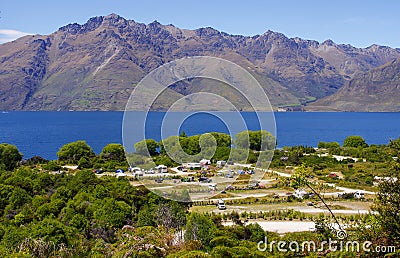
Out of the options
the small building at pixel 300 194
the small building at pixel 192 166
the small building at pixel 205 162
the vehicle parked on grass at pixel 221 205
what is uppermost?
the small building at pixel 205 162

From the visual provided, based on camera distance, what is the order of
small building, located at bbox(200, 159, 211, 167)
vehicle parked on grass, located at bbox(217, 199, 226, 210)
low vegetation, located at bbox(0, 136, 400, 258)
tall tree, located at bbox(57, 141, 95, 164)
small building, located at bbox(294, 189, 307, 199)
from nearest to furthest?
low vegetation, located at bbox(0, 136, 400, 258), vehicle parked on grass, located at bbox(217, 199, 226, 210), small building, located at bbox(294, 189, 307, 199), small building, located at bbox(200, 159, 211, 167), tall tree, located at bbox(57, 141, 95, 164)

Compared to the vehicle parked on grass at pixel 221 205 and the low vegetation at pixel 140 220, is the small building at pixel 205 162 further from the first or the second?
the vehicle parked on grass at pixel 221 205

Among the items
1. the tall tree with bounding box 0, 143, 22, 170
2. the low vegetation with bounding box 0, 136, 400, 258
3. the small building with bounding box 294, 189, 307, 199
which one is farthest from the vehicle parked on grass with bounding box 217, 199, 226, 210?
the tall tree with bounding box 0, 143, 22, 170

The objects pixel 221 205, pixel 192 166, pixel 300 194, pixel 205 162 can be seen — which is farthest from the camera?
Result: pixel 192 166

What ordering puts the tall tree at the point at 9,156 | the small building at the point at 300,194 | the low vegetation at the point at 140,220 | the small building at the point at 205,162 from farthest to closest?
the tall tree at the point at 9,156, the small building at the point at 205,162, the small building at the point at 300,194, the low vegetation at the point at 140,220

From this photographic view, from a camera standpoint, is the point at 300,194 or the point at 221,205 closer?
the point at 221,205

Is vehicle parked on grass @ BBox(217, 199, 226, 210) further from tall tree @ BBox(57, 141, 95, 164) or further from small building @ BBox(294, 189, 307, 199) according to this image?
tall tree @ BBox(57, 141, 95, 164)

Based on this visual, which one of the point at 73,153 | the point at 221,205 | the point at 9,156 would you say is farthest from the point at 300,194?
the point at 9,156

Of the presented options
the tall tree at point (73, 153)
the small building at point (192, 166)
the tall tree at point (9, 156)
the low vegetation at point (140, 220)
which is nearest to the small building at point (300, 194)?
the low vegetation at point (140, 220)

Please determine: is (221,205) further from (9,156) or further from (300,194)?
(9,156)

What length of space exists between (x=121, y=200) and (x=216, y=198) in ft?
23.1

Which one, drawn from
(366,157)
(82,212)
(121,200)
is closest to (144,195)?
(121,200)

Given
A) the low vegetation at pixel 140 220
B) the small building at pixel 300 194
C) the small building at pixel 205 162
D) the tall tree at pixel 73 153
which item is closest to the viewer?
the low vegetation at pixel 140 220

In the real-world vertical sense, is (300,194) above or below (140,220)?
above
